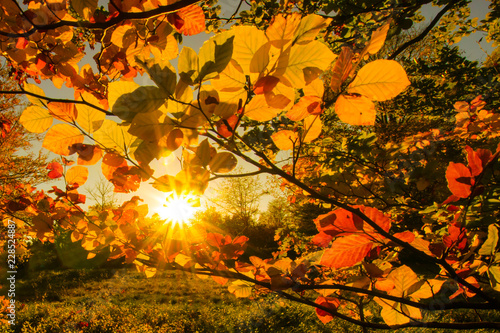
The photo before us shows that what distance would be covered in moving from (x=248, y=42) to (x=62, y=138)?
0.54 m

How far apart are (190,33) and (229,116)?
473mm

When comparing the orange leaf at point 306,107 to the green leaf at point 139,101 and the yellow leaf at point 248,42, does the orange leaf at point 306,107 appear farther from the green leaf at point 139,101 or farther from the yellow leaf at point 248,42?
the green leaf at point 139,101

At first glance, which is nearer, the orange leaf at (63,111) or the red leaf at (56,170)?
the orange leaf at (63,111)

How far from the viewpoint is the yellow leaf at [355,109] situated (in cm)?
51

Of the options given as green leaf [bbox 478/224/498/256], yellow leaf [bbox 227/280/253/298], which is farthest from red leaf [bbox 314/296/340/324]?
green leaf [bbox 478/224/498/256]

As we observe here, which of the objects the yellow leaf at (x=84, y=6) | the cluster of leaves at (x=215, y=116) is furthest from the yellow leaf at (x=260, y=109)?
the yellow leaf at (x=84, y=6)

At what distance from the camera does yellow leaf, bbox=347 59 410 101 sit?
1.50 feet

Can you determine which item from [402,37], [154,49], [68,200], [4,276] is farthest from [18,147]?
[402,37]

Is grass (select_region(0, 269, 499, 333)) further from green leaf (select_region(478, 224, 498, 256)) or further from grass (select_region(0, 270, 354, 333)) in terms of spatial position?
green leaf (select_region(478, 224, 498, 256))

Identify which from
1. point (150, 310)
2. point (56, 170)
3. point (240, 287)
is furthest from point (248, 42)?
point (150, 310)

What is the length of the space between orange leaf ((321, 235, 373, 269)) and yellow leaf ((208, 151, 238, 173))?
1.16 feet

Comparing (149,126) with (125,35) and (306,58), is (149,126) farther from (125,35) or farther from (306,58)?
(125,35)

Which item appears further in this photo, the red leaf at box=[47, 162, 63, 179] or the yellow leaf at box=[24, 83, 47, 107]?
the red leaf at box=[47, 162, 63, 179]

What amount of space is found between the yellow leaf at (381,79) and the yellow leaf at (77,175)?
46.0 inches
